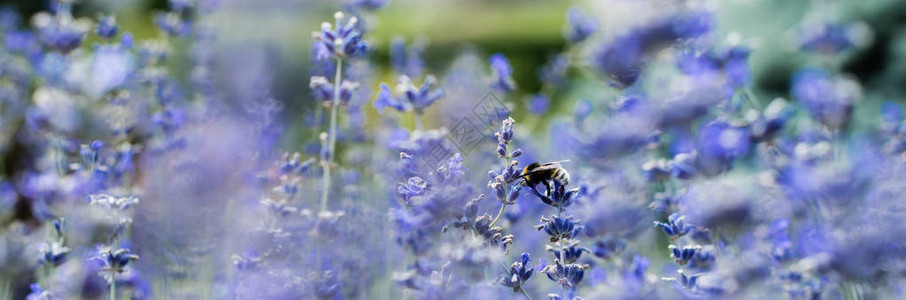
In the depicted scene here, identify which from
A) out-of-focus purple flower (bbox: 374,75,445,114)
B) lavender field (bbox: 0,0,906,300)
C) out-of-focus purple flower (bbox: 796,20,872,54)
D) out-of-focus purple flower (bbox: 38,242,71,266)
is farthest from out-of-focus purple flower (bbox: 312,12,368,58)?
out-of-focus purple flower (bbox: 796,20,872,54)

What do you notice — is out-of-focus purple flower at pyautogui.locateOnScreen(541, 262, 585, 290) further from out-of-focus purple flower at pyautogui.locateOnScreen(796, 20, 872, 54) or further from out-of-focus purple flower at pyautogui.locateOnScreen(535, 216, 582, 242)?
out-of-focus purple flower at pyautogui.locateOnScreen(796, 20, 872, 54)

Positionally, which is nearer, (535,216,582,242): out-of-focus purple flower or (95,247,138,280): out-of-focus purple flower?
A: (535,216,582,242): out-of-focus purple flower

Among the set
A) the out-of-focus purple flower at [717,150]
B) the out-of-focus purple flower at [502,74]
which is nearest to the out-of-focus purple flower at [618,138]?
the out-of-focus purple flower at [717,150]

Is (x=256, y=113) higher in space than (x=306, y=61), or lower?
lower

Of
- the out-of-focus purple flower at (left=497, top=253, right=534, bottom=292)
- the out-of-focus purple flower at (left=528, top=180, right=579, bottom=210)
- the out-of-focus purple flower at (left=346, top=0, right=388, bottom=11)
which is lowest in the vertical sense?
the out-of-focus purple flower at (left=497, top=253, right=534, bottom=292)

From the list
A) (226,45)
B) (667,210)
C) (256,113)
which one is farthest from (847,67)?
(226,45)

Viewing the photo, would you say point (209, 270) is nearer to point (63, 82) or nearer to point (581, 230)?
point (63, 82)

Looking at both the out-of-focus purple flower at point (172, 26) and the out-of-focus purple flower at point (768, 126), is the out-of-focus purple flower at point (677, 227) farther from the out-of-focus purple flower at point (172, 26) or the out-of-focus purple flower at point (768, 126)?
the out-of-focus purple flower at point (172, 26)
